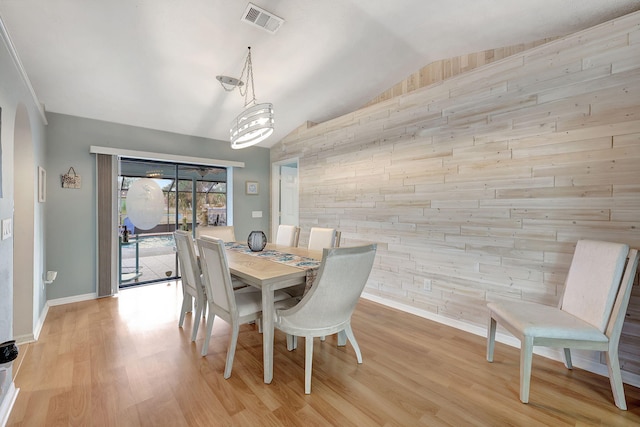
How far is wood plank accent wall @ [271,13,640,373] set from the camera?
1981mm

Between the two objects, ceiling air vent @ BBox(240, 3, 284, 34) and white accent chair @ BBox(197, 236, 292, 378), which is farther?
ceiling air vent @ BBox(240, 3, 284, 34)

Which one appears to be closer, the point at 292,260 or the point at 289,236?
the point at 292,260

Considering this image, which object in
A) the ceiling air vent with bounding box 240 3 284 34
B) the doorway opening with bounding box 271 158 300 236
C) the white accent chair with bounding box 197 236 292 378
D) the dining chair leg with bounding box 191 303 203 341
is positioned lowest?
the dining chair leg with bounding box 191 303 203 341

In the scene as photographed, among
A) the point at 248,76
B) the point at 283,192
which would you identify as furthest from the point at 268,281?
the point at 283,192

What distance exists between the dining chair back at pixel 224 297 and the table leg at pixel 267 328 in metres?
0.22

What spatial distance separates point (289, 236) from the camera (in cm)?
358

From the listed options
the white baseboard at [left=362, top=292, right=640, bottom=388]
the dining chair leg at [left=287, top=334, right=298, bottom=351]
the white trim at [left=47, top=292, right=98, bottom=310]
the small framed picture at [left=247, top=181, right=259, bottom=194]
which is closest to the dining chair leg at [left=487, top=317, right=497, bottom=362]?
the white baseboard at [left=362, top=292, right=640, bottom=388]

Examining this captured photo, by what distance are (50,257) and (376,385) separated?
391cm

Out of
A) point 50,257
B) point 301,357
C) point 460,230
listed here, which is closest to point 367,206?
point 460,230

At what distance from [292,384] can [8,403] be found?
5.35 feet

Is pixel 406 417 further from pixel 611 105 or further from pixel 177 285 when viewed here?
pixel 177 285

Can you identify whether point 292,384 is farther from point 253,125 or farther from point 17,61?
point 17,61

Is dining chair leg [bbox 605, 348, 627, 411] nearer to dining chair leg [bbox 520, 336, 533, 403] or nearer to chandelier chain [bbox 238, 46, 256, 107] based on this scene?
dining chair leg [bbox 520, 336, 533, 403]

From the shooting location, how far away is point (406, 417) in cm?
162
